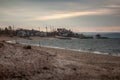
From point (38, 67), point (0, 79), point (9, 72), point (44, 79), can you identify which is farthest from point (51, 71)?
point (0, 79)

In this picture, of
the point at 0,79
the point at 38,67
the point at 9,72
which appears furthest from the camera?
the point at 38,67

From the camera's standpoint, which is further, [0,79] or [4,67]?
[4,67]

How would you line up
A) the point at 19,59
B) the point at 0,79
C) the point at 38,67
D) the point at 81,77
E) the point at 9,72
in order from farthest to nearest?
1. the point at 19,59
2. the point at 38,67
3. the point at 81,77
4. the point at 9,72
5. the point at 0,79

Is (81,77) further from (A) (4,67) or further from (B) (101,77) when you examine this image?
(A) (4,67)

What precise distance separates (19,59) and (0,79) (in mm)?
5684

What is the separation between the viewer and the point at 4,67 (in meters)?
16.2

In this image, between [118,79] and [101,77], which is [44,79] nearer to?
[101,77]

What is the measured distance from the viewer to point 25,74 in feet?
50.3

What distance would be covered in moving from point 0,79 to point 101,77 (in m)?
7.89

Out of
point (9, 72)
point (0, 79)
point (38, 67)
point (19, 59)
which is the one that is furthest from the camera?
point (19, 59)

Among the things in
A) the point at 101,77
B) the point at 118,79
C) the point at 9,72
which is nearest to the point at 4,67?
the point at 9,72

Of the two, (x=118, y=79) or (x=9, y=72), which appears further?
(x=118, y=79)

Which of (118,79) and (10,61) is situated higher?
(10,61)

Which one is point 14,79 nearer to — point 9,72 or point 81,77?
point 9,72
